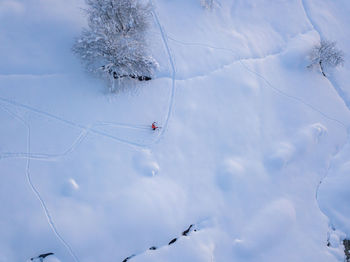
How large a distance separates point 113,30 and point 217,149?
7.60 m

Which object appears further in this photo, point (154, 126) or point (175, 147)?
point (175, 147)

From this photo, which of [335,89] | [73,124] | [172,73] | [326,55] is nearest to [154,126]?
[172,73]

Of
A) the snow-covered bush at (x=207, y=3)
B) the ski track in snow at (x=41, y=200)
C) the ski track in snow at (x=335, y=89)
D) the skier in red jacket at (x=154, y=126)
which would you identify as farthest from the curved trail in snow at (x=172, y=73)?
the ski track in snow at (x=335, y=89)

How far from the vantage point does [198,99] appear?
11.9 meters

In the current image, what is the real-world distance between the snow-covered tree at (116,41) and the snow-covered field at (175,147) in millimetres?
838

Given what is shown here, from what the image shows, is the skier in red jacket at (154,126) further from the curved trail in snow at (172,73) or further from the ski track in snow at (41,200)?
the ski track in snow at (41,200)

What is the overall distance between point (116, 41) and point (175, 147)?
5693mm

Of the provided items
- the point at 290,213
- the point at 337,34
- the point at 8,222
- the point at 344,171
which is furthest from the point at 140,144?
the point at 337,34

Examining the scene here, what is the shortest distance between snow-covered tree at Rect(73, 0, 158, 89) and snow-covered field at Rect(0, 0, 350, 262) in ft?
2.75

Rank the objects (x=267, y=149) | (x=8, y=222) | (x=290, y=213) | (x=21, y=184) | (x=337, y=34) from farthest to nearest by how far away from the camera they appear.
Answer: (x=337, y=34), (x=267, y=149), (x=290, y=213), (x=21, y=184), (x=8, y=222)

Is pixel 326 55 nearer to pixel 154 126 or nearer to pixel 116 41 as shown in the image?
pixel 154 126

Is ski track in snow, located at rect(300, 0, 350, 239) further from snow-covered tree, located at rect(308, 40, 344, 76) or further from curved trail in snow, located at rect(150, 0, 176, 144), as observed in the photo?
curved trail in snow, located at rect(150, 0, 176, 144)

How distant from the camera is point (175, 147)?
11.0 m

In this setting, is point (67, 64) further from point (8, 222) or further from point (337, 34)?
point (337, 34)
